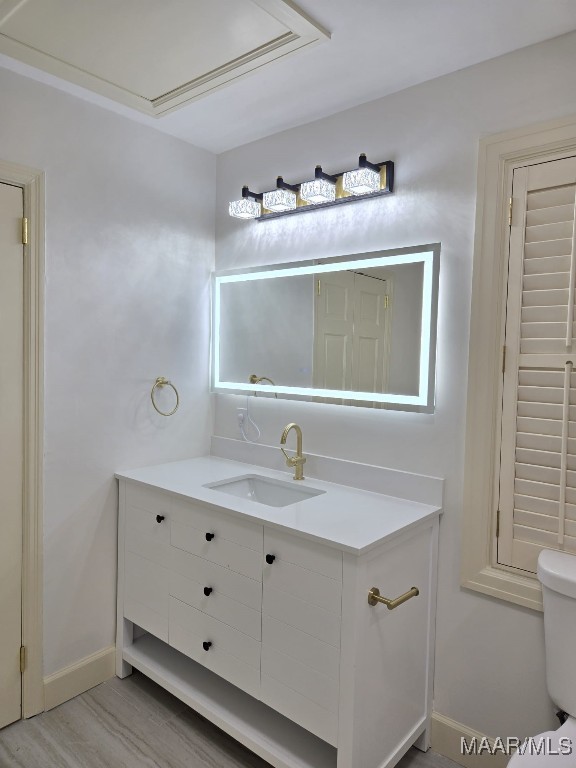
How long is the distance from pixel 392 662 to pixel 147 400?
4.75 ft

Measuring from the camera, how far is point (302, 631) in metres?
1.65

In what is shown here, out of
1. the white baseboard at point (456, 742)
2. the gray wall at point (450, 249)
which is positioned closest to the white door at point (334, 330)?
the gray wall at point (450, 249)

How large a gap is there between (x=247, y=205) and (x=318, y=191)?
404mm

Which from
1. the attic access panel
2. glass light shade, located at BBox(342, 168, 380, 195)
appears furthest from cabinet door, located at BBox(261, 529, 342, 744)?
the attic access panel

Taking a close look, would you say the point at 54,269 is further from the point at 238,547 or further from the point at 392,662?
the point at 392,662

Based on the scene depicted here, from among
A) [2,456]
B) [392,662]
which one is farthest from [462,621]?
[2,456]

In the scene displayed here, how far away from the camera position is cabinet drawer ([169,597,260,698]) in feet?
5.90

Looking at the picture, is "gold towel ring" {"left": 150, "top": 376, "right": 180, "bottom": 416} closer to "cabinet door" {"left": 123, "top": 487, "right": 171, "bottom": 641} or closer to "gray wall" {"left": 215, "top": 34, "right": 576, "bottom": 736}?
"cabinet door" {"left": 123, "top": 487, "right": 171, "bottom": 641}

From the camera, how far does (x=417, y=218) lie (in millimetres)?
1962

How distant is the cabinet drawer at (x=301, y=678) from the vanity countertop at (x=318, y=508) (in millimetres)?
417

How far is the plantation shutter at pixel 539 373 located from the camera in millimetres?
1618

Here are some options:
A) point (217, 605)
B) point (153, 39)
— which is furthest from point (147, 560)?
point (153, 39)

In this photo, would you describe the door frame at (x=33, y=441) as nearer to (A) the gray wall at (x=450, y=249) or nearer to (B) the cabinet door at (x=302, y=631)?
(B) the cabinet door at (x=302, y=631)

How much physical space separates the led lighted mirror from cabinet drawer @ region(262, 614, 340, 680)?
0.86m
